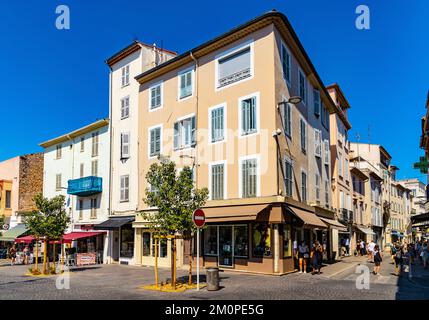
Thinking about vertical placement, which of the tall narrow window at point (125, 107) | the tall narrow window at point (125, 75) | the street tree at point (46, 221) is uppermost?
the tall narrow window at point (125, 75)

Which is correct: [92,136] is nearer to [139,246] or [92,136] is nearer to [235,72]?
[139,246]

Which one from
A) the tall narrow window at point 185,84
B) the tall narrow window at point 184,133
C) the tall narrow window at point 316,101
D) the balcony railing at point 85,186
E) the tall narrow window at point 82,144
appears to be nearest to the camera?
the tall narrow window at point 184,133

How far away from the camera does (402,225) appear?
2712 inches

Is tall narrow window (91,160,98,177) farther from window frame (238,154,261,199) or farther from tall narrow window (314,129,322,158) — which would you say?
tall narrow window (314,129,322,158)

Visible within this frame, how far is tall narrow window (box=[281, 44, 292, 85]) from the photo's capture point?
68.9 ft

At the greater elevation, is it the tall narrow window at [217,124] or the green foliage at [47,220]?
the tall narrow window at [217,124]

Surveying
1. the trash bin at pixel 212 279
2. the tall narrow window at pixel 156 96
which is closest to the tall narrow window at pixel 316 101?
the tall narrow window at pixel 156 96

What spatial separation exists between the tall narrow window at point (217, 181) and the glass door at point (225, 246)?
1647mm

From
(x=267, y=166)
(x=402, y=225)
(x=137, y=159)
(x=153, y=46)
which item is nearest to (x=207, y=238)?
(x=267, y=166)

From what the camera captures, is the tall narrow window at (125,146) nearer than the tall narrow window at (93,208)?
Yes

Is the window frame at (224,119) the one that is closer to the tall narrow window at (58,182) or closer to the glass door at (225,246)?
the glass door at (225,246)

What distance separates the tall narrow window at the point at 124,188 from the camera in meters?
26.8

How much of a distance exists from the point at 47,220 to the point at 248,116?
11.4m
